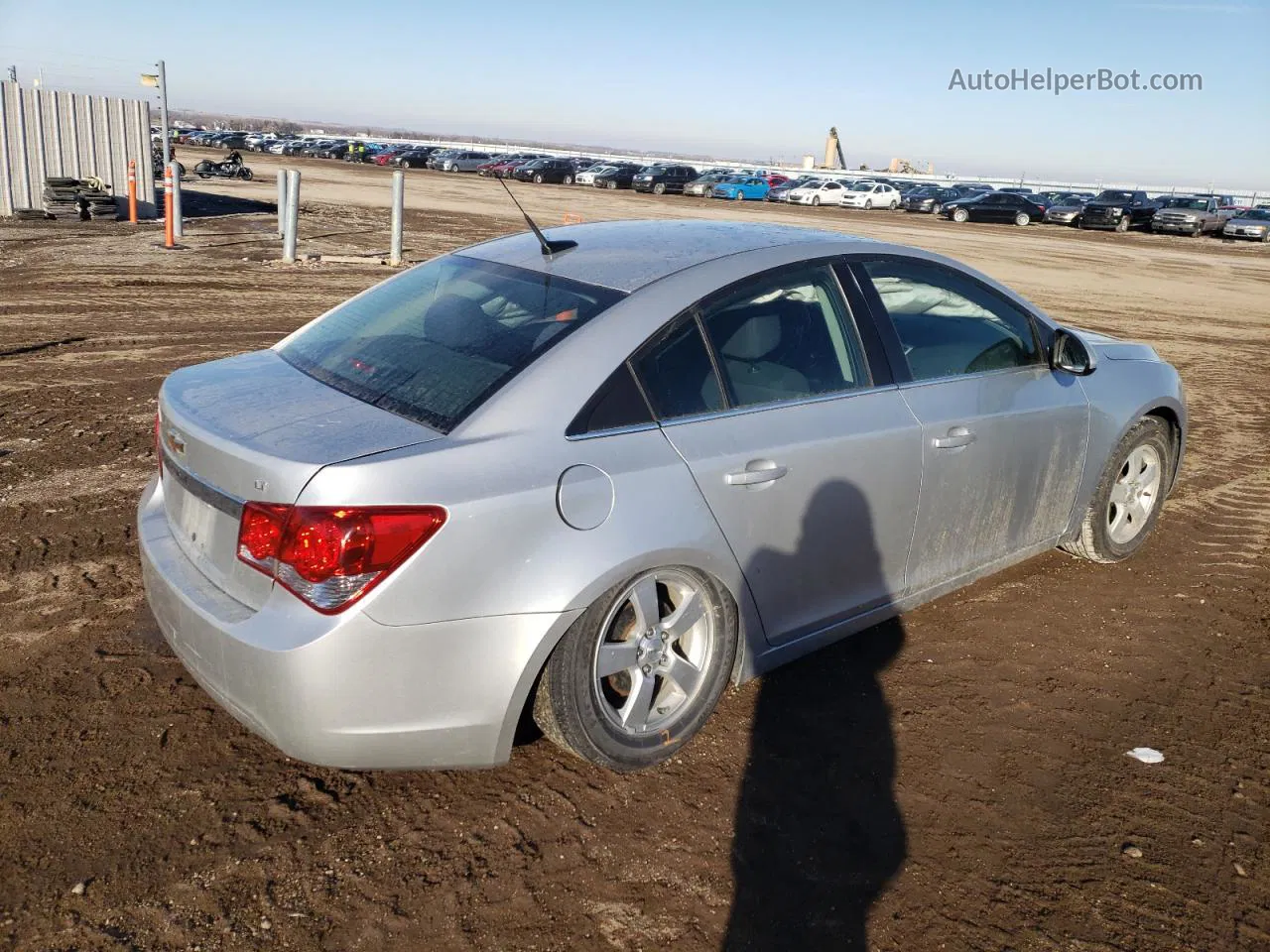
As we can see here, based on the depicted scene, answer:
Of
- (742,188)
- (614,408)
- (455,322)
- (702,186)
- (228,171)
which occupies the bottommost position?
(228,171)

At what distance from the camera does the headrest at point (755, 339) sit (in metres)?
3.53

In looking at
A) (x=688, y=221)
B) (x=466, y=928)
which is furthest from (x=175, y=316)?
(x=466, y=928)

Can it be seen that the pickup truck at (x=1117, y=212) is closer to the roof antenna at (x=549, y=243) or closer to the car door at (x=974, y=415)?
the car door at (x=974, y=415)

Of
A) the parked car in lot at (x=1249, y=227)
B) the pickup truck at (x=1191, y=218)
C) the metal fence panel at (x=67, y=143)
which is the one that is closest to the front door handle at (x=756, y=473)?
the metal fence panel at (x=67, y=143)

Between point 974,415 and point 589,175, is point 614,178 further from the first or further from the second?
point 974,415

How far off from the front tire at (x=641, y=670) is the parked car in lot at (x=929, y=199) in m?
47.2

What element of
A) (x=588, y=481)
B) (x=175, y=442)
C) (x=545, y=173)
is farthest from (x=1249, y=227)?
(x=175, y=442)

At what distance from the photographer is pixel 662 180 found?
49969 mm

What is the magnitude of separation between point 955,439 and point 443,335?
6.41 ft

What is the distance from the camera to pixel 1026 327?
4.57m

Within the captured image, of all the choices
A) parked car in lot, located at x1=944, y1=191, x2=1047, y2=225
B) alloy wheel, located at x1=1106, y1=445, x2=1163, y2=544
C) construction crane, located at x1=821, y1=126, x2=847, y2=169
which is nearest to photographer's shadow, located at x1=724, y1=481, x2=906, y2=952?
alloy wheel, located at x1=1106, y1=445, x2=1163, y2=544

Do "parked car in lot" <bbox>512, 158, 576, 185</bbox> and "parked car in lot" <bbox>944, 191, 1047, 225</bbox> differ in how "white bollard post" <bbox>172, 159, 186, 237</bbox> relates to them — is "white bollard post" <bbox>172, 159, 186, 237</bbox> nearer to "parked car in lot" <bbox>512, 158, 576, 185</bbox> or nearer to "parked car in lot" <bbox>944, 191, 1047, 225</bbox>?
"parked car in lot" <bbox>944, 191, 1047, 225</bbox>

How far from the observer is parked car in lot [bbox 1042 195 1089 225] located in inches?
1737

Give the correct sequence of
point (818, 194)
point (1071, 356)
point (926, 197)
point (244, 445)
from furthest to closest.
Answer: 1. point (926, 197)
2. point (818, 194)
3. point (1071, 356)
4. point (244, 445)
